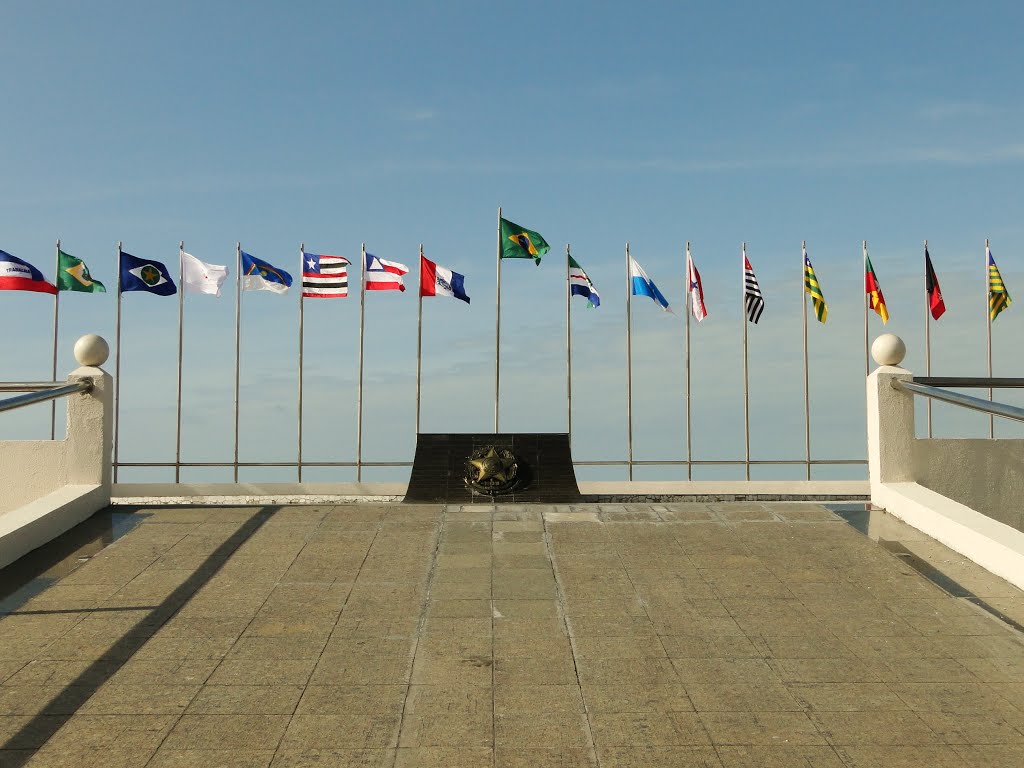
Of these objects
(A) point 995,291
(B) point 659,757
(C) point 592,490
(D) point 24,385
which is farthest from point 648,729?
(A) point 995,291

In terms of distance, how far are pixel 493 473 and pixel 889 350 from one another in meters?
5.14

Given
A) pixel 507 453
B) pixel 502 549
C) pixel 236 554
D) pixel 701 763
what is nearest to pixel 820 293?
pixel 507 453

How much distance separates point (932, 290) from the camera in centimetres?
2161

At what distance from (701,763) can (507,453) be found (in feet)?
22.9

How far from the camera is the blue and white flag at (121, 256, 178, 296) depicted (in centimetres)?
1991

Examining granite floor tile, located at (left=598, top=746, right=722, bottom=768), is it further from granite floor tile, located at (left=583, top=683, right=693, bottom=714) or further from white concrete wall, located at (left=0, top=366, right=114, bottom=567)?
white concrete wall, located at (left=0, top=366, right=114, bottom=567)

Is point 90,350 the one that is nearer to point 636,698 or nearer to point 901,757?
point 636,698

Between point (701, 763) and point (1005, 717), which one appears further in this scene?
point (1005, 717)

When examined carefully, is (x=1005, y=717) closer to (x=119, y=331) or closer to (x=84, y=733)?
(x=84, y=733)

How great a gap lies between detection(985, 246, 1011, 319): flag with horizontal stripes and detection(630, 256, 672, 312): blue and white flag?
8.12 m

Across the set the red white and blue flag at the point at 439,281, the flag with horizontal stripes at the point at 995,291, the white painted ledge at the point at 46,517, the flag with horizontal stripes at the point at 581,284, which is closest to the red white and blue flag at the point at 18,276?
the red white and blue flag at the point at 439,281

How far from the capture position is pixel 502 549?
31.3ft

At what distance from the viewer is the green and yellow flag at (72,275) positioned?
1992 centimetres

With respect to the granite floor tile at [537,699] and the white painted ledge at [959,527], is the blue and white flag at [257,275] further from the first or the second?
the granite floor tile at [537,699]
